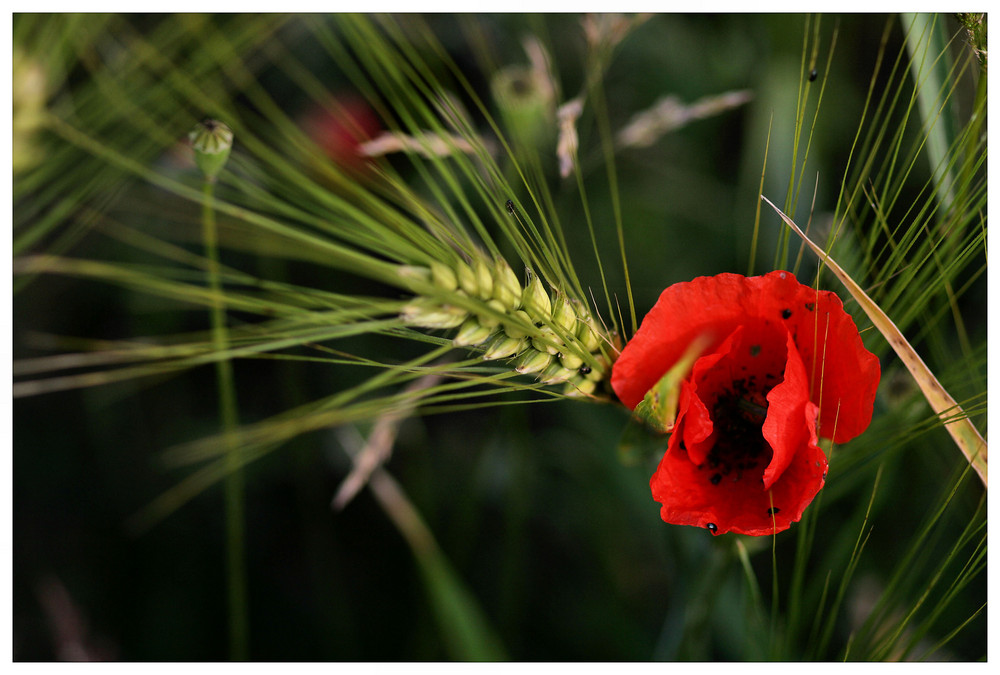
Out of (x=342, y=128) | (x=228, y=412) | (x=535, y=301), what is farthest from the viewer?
(x=342, y=128)

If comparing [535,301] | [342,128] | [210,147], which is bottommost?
[535,301]

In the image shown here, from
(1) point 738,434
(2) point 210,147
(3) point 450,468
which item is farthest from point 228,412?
(3) point 450,468

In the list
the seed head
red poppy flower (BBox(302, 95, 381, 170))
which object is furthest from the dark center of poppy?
red poppy flower (BBox(302, 95, 381, 170))

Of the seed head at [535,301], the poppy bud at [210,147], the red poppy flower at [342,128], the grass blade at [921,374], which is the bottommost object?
the grass blade at [921,374]

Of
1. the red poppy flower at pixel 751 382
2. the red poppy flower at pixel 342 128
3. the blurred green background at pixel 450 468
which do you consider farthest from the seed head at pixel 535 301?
the red poppy flower at pixel 342 128

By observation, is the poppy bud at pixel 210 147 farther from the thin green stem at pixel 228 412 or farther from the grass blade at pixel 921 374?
the grass blade at pixel 921 374

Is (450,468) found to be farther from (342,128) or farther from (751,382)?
(751,382)

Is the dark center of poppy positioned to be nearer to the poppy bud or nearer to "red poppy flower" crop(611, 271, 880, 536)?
"red poppy flower" crop(611, 271, 880, 536)

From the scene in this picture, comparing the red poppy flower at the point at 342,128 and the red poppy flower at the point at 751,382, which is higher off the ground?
the red poppy flower at the point at 342,128
